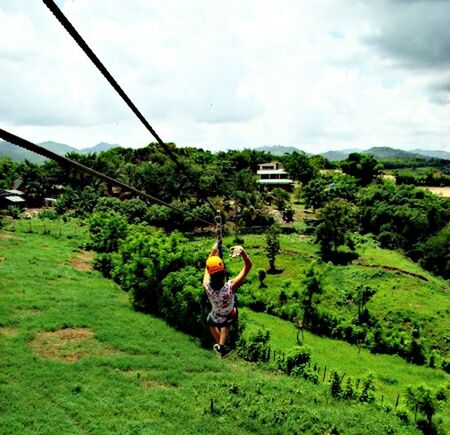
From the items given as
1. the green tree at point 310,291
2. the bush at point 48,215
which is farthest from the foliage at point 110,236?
the green tree at point 310,291

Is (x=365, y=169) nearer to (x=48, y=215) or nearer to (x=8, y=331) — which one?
(x=48, y=215)

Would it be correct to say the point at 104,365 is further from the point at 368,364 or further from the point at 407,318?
the point at 407,318

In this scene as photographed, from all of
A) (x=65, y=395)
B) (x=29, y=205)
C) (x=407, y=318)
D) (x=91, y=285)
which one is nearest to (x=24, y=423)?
→ (x=65, y=395)

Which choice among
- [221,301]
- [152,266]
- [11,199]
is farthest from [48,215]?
[221,301]

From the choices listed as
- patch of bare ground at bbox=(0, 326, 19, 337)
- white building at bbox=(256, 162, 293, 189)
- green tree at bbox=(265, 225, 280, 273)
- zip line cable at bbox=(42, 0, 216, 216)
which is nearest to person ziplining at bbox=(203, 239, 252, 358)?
zip line cable at bbox=(42, 0, 216, 216)

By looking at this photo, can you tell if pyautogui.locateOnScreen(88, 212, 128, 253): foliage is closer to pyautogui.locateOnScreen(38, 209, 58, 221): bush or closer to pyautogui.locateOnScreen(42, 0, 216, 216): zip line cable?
pyautogui.locateOnScreen(38, 209, 58, 221): bush
